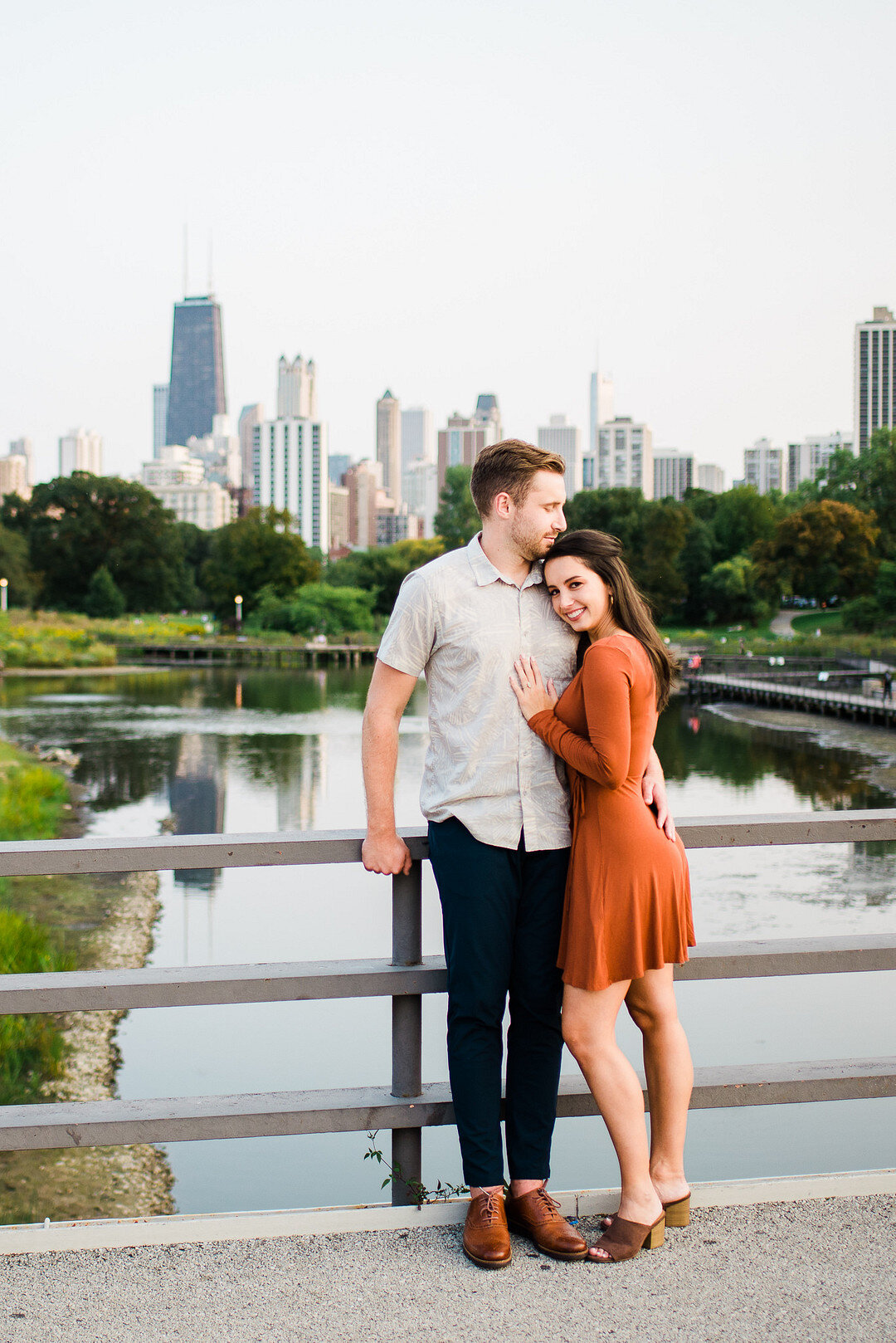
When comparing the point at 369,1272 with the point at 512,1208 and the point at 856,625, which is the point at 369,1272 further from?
the point at 856,625

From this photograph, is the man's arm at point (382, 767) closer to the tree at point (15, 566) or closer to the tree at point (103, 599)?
the tree at point (15, 566)

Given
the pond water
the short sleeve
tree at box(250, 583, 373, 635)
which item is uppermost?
tree at box(250, 583, 373, 635)

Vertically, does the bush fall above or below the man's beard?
below

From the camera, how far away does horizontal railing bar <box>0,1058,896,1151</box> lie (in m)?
2.50

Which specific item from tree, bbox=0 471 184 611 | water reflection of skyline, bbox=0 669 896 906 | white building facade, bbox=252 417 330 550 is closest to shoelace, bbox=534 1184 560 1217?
water reflection of skyline, bbox=0 669 896 906

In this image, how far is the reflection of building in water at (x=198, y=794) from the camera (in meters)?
14.5

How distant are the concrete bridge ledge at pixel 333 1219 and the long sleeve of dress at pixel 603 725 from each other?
38.1 inches

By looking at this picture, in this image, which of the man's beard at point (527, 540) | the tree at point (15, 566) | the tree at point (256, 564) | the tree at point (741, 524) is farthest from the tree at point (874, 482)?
the man's beard at point (527, 540)

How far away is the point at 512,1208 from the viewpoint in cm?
261

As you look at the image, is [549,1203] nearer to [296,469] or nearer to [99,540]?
[99,540]

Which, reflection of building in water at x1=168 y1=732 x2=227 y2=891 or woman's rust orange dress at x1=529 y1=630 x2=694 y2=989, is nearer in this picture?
woman's rust orange dress at x1=529 y1=630 x2=694 y2=989

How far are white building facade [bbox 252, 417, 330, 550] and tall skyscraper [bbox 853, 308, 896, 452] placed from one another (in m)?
78.7

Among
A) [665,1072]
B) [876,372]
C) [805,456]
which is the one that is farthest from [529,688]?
[805,456]

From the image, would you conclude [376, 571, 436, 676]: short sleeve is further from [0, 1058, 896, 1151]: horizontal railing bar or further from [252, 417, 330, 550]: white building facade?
[252, 417, 330, 550]: white building facade
